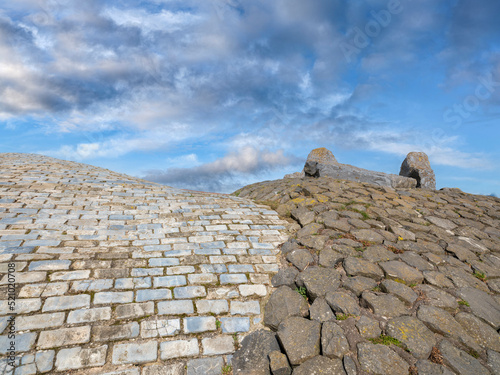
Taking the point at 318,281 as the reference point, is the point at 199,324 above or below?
below

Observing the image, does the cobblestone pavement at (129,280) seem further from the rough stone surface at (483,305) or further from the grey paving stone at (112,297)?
the rough stone surface at (483,305)

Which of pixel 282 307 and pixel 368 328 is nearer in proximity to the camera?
pixel 368 328

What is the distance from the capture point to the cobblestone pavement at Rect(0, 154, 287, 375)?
12.6 feet

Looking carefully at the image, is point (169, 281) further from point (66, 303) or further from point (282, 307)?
point (282, 307)

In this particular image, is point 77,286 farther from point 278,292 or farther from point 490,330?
point 490,330

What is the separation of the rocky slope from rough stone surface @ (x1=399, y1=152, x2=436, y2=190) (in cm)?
520

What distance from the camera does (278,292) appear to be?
16.3 feet

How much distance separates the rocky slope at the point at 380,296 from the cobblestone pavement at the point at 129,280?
544 mm

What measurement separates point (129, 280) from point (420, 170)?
13.3 m

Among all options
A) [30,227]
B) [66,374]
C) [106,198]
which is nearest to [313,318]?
[66,374]

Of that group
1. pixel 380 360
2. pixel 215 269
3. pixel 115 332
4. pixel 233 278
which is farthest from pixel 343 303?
pixel 115 332

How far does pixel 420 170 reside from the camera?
1340cm

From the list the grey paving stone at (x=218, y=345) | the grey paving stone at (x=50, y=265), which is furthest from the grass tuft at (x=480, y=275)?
the grey paving stone at (x=50, y=265)

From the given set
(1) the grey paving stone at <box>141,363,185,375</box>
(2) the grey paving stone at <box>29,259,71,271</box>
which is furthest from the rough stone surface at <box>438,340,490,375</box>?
(2) the grey paving stone at <box>29,259,71,271</box>
